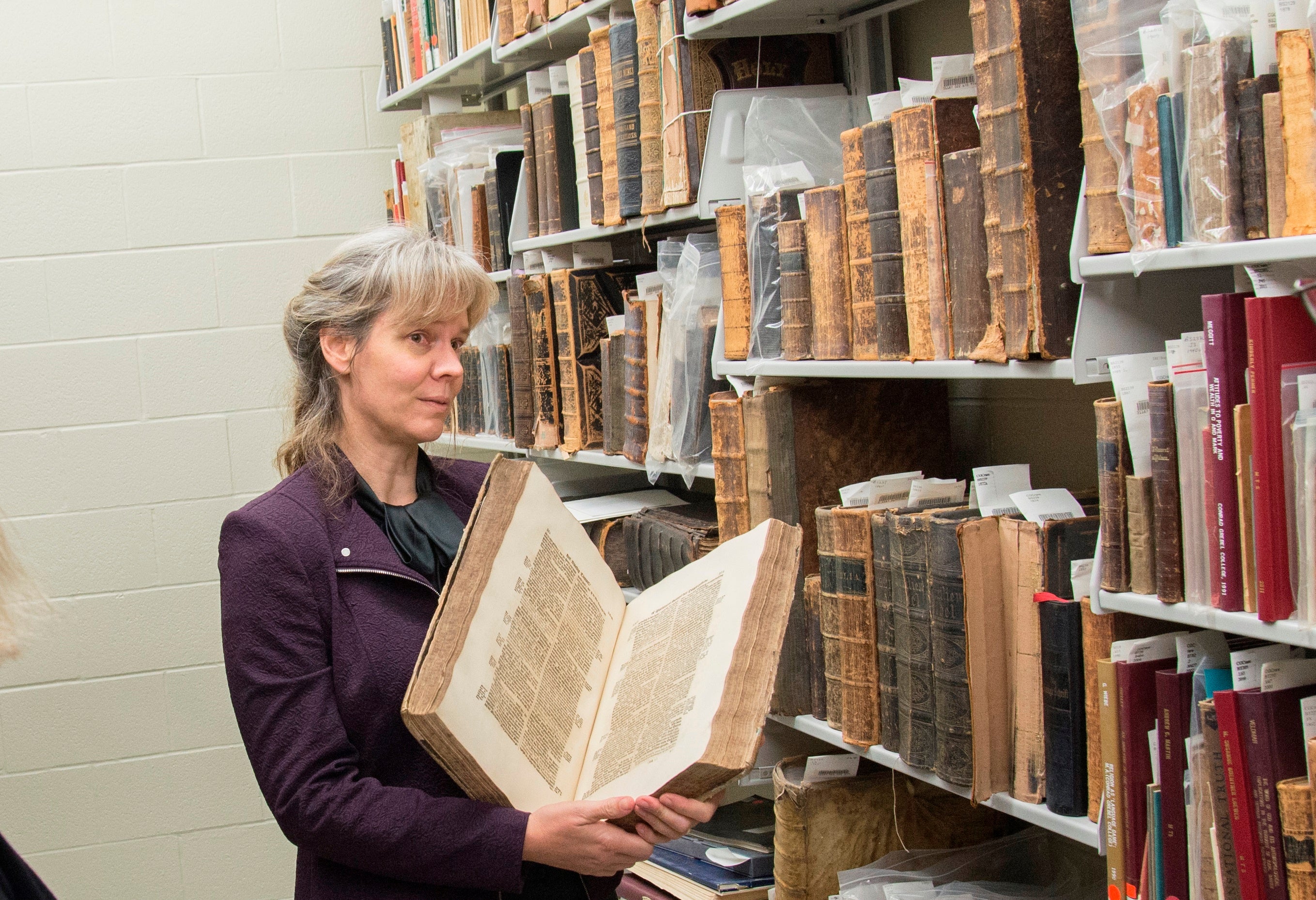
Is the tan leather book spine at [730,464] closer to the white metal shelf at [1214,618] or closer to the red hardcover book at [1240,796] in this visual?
the white metal shelf at [1214,618]

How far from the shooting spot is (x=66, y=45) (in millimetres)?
3328

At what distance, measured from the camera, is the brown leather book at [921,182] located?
1.39 meters

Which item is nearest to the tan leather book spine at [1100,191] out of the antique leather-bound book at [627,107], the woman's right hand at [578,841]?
the woman's right hand at [578,841]

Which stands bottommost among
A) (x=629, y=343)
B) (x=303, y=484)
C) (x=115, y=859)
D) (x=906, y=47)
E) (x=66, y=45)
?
(x=115, y=859)

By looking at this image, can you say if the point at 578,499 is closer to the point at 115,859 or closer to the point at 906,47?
the point at 906,47

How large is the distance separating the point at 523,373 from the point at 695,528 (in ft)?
2.33

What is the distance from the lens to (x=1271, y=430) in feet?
3.44

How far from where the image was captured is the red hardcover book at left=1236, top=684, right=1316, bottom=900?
42.6 inches

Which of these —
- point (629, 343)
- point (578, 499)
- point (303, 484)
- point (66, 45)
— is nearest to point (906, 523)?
point (303, 484)

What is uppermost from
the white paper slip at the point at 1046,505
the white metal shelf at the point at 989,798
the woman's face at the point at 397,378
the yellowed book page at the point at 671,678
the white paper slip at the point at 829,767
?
the woman's face at the point at 397,378

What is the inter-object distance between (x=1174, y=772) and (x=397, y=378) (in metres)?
0.92

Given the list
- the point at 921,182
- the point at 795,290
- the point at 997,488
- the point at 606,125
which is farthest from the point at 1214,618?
the point at 606,125

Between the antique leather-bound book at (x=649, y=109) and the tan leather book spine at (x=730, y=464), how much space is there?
391mm

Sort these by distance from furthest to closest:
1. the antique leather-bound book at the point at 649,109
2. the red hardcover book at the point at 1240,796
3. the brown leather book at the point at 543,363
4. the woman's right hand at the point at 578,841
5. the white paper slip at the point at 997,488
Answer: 1. the brown leather book at the point at 543,363
2. the antique leather-bound book at the point at 649,109
3. the white paper slip at the point at 997,488
4. the woman's right hand at the point at 578,841
5. the red hardcover book at the point at 1240,796
